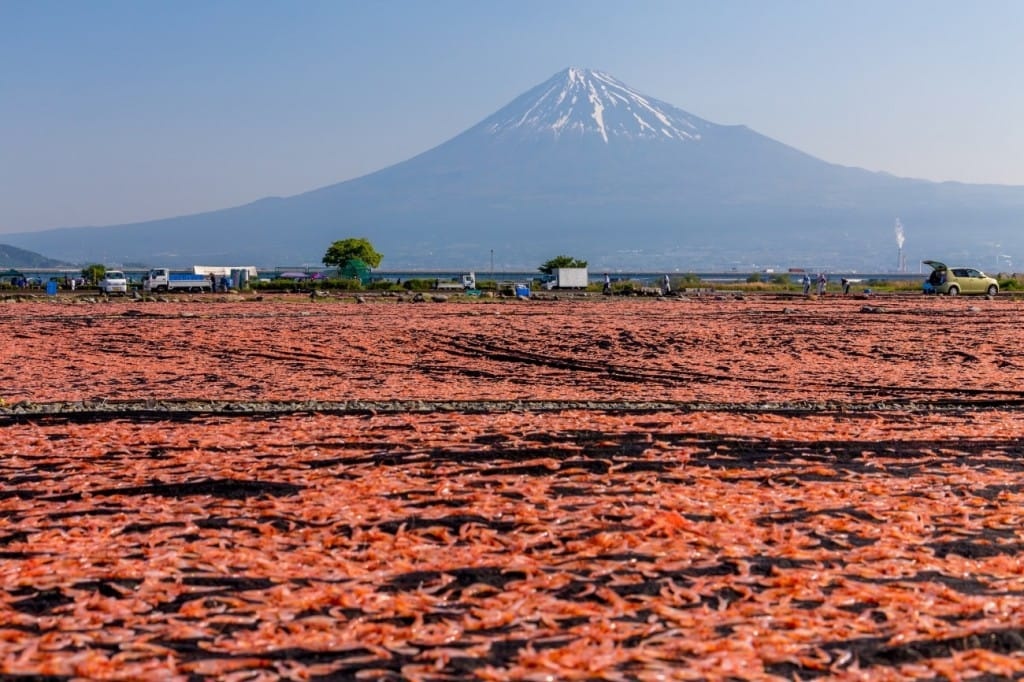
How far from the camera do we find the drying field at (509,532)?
531 cm

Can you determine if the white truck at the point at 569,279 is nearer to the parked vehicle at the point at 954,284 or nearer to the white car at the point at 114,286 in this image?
the parked vehicle at the point at 954,284

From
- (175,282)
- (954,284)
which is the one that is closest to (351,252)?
(175,282)

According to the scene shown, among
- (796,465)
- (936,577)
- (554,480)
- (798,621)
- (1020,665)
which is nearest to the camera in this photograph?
(1020,665)

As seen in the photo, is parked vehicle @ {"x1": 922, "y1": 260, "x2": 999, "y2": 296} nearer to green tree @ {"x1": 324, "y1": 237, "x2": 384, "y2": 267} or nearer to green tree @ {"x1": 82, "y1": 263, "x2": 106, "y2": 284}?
green tree @ {"x1": 82, "y1": 263, "x2": 106, "y2": 284}

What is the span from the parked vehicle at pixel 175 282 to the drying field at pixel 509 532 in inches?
2133

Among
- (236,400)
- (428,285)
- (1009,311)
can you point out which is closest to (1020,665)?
(236,400)

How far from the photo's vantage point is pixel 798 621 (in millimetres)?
5660

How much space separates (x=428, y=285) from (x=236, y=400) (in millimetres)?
57082

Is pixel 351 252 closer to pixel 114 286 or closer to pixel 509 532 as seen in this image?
pixel 114 286

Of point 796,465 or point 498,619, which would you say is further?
point 796,465

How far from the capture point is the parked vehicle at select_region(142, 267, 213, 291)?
6950 cm

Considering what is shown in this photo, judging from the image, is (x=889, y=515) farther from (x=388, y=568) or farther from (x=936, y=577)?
(x=388, y=568)

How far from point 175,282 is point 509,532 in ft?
221

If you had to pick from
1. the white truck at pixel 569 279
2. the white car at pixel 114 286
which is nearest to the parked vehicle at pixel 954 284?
the white truck at pixel 569 279
